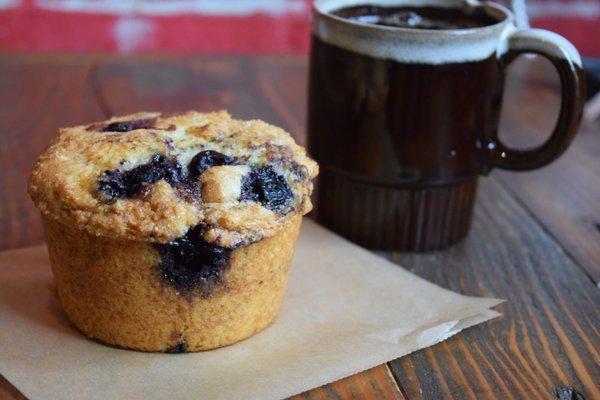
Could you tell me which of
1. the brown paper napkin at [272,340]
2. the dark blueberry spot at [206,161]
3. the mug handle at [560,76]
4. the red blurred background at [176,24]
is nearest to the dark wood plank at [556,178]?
the mug handle at [560,76]

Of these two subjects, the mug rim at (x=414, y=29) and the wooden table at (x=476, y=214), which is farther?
the mug rim at (x=414, y=29)

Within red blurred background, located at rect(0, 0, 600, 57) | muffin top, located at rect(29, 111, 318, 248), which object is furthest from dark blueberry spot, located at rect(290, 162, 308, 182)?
red blurred background, located at rect(0, 0, 600, 57)

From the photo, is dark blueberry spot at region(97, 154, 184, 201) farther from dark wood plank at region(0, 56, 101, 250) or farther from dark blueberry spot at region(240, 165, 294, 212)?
dark wood plank at region(0, 56, 101, 250)

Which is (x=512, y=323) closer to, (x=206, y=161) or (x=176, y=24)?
(x=206, y=161)

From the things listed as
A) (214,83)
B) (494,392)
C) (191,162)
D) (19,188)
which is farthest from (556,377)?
(214,83)

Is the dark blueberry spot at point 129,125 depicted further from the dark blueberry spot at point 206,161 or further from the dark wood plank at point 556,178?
the dark wood plank at point 556,178

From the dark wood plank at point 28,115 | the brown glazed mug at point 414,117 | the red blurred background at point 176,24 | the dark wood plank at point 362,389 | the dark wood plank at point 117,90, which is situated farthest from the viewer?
the red blurred background at point 176,24

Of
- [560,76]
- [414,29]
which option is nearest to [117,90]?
[414,29]
